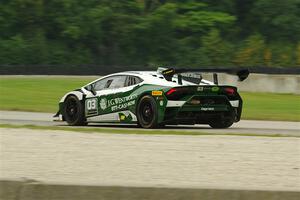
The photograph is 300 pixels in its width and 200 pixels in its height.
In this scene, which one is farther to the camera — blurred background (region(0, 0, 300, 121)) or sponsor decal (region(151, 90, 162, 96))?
blurred background (region(0, 0, 300, 121))

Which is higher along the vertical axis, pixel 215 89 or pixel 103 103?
pixel 215 89

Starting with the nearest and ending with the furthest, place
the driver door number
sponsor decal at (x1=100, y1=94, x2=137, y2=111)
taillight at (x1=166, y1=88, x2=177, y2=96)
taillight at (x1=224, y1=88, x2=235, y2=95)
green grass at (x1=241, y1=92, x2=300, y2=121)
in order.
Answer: taillight at (x1=166, y1=88, x2=177, y2=96)
sponsor decal at (x1=100, y1=94, x2=137, y2=111)
taillight at (x1=224, y1=88, x2=235, y2=95)
the driver door number
green grass at (x1=241, y1=92, x2=300, y2=121)

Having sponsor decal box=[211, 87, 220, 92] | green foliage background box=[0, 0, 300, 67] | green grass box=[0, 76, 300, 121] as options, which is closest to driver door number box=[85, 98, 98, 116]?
sponsor decal box=[211, 87, 220, 92]

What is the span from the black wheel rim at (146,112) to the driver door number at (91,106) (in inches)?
52.6

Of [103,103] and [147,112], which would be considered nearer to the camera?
[147,112]

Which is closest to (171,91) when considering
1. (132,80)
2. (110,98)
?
(132,80)

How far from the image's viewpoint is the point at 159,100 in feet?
46.5

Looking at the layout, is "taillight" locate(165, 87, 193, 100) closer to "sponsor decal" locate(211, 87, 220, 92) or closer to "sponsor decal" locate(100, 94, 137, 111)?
"sponsor decal" locate(211, 87, 220, 92)

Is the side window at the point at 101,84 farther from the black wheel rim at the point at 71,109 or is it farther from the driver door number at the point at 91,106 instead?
the black wheel rim at the point at 71,109

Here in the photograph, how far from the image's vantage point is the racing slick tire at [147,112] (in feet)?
46.7

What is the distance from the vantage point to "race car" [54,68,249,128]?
14.2 m

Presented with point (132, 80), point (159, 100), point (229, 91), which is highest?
point (132, 80)

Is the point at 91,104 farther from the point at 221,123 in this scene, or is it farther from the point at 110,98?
the point at 221,123

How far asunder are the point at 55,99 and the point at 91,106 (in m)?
10.3
